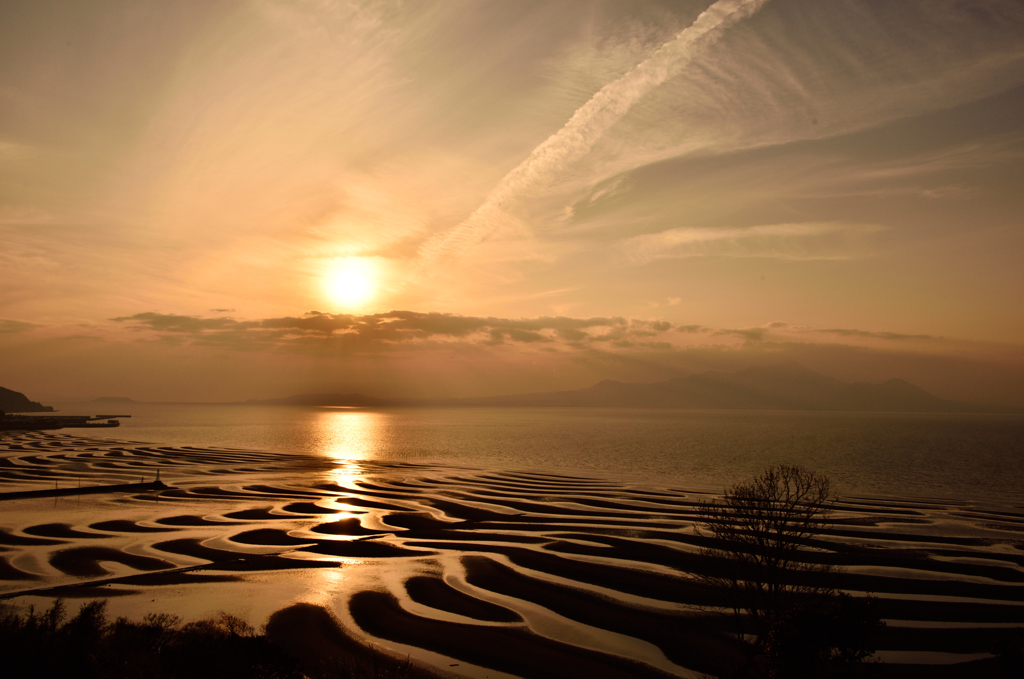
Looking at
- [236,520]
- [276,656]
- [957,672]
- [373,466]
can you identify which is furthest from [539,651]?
[373,466]

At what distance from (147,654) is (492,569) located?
18957 millimetres

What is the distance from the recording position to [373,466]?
8831 centimetres

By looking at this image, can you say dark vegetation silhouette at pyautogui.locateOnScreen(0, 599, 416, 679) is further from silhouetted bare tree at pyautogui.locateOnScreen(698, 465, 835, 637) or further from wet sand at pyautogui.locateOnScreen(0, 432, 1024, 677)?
silhouetted bare tree at pyautogui.locateOnScreen(698, 465, 835, 637)

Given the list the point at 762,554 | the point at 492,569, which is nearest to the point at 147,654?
the point at 492,569

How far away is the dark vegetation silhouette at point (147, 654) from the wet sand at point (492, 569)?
149 inches

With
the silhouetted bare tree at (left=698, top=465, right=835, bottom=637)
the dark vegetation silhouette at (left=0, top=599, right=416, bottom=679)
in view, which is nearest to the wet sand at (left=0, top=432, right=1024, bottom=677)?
the silhouetted bare tree at (left=698, top=465, right=835, bottom=637)

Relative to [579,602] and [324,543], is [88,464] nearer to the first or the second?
[324,543]

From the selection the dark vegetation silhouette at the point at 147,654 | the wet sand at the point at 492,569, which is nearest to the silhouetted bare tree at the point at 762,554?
the wet sand at the point at 492,569

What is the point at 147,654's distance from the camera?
598 inches

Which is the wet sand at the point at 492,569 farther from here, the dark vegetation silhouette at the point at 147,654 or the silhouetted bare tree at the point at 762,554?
the dark vegetation silhouette at the point at 147,654

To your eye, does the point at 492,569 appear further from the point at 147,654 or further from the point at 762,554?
the point at 147,654

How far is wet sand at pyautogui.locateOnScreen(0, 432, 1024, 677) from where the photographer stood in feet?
71.5

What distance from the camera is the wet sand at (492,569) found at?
21.8 meters

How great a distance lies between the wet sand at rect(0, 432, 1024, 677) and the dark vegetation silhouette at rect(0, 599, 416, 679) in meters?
3.79
